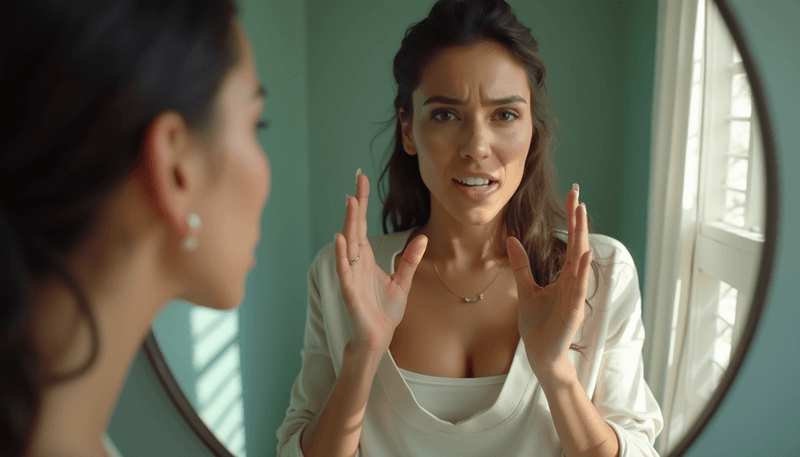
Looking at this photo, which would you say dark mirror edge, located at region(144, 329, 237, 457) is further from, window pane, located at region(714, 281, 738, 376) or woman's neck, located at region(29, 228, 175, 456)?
window pane, located at region(714, 281, 738, 376)

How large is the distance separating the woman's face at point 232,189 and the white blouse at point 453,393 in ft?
1.08

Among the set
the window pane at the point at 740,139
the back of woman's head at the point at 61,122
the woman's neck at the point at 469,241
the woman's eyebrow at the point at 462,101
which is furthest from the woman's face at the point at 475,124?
the back of woman's head at the point at 61,122

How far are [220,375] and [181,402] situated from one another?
0.16ft

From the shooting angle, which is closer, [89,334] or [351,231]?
[89,334]

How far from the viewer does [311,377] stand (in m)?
0.54

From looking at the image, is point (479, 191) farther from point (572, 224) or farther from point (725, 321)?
point (725, 321)

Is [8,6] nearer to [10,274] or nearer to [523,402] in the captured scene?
[10,274]

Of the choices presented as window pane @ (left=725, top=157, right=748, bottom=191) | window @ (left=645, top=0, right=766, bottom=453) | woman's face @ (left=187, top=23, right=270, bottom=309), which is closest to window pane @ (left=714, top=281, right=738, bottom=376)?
window @ (left=645, top=0, right=766, bottom=453)

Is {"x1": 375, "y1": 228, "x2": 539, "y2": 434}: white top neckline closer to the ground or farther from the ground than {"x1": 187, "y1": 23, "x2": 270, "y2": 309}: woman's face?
closer to the ground

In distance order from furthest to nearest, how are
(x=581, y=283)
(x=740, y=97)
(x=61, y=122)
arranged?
1. (x=740, y=97)
2. (x=581, y=283)
3. (x=61, y=122)

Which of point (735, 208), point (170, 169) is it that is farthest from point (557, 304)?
point (170, 169)

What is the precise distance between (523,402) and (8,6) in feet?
1.64

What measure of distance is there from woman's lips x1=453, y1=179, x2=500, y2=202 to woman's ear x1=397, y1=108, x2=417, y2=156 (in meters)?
0.09

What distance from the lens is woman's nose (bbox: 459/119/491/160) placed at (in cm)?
48
